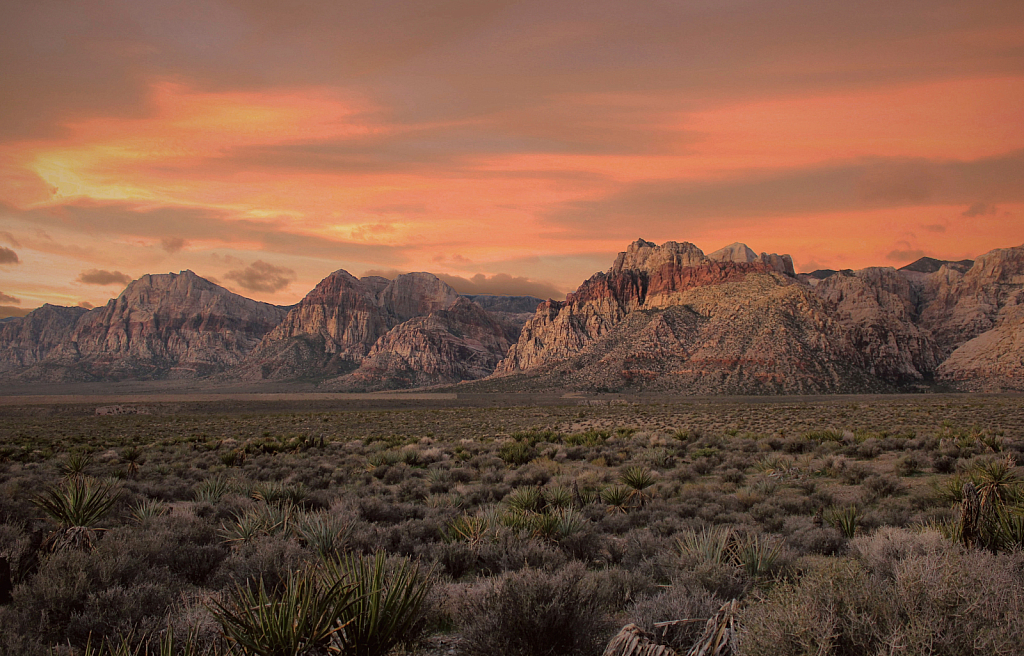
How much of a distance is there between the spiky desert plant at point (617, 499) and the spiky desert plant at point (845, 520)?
3.31 meters

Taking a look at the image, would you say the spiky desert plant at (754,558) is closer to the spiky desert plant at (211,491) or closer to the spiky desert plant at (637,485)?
the spiky desert plant at (637,485)

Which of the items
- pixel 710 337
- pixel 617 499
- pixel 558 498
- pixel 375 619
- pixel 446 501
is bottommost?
pixel 446 501

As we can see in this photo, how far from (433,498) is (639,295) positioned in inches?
5309

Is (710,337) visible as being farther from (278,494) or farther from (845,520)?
(278,494)

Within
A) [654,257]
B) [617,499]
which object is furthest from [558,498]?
[654,257]

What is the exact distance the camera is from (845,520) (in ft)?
25.1

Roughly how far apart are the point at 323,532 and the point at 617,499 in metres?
5.65

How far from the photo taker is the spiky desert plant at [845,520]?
7.57 meters

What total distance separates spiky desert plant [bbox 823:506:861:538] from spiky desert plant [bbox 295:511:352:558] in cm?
708

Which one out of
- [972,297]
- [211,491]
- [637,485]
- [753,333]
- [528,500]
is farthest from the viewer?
[972,297]

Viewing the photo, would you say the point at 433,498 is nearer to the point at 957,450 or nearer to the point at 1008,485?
the point at 1008,485

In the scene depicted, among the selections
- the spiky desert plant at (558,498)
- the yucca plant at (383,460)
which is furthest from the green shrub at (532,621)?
the yucca plant at (383,460)

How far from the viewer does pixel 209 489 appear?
1141 centimetres

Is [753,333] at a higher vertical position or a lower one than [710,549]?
higher
